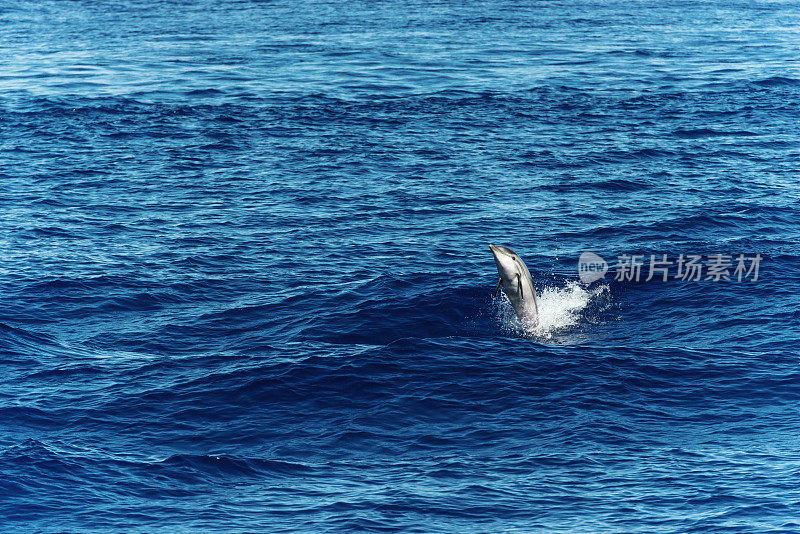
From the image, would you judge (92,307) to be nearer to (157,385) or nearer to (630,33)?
(157,385)

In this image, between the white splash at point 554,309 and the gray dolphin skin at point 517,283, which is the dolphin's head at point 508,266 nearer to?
the gray dolphin skin at point 517,283

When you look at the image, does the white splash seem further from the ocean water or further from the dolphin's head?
the dolphin's head

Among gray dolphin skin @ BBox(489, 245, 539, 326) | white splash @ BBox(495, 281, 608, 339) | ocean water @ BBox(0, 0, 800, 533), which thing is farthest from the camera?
white splash @ BBox(495, 281, 608, 339)

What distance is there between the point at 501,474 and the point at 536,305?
9.62m

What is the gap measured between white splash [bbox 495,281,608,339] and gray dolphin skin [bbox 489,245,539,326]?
1.40 ft

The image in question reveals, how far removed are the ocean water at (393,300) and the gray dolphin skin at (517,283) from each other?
0.68m

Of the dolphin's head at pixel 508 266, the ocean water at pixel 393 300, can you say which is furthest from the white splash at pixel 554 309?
the dolphin's head at pixel 508 266

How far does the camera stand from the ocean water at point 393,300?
24000mm

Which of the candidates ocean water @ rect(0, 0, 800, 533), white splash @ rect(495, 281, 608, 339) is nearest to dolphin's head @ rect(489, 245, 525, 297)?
white splash @ rect(495, 281, 608, 339)

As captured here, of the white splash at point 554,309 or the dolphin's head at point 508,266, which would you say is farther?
the white splash at point 554,309

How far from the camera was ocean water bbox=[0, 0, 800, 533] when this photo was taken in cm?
2400

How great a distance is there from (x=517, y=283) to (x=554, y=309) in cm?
395

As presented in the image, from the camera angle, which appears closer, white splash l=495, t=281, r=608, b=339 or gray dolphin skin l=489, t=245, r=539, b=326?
gray dolphin skin l=489, t=245, r=539, b=326

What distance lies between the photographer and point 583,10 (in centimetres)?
10025
